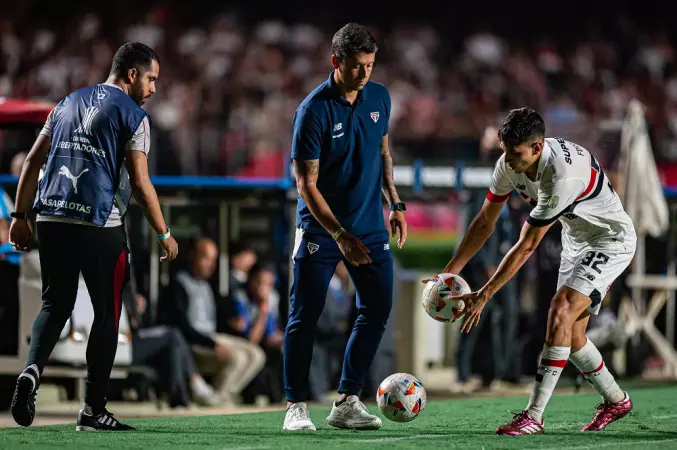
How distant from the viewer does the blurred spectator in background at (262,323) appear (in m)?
11.4

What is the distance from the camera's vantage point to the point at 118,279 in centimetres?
686

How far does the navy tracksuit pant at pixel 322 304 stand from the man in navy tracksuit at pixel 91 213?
31.0 inches

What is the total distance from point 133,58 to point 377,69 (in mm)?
16677

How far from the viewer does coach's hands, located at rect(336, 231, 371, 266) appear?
264 inches

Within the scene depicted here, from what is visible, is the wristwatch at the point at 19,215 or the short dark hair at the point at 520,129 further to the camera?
the wristwatch at the point at 19,215

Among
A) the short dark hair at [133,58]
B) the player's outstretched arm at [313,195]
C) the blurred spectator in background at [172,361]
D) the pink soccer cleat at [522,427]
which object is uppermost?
the short dark hair at [133,58]

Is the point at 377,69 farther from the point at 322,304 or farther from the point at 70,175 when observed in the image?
the point at 70,175

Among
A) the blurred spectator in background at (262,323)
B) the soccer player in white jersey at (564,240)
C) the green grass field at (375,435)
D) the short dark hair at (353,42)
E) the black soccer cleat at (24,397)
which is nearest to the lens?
the green grass field at (375,435)

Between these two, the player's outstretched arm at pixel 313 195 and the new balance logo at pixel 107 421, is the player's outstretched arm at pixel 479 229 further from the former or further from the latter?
the new balance logo at pixel 107 421

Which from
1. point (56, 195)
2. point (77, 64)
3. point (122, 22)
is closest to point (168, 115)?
point (77, 64)

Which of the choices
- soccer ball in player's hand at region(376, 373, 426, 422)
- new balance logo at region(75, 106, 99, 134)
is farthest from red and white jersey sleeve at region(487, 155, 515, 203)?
new balance logo at region(75, 106, 99, 134)

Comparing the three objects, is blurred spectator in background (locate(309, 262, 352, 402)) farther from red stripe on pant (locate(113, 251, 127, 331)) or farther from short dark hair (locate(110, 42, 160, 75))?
short dark hair (locate(110, 42, 160, 75))

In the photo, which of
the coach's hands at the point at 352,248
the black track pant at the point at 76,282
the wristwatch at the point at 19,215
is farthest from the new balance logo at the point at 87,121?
the coach's hands at the point at 352,248

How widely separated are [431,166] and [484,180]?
0.55 metres
